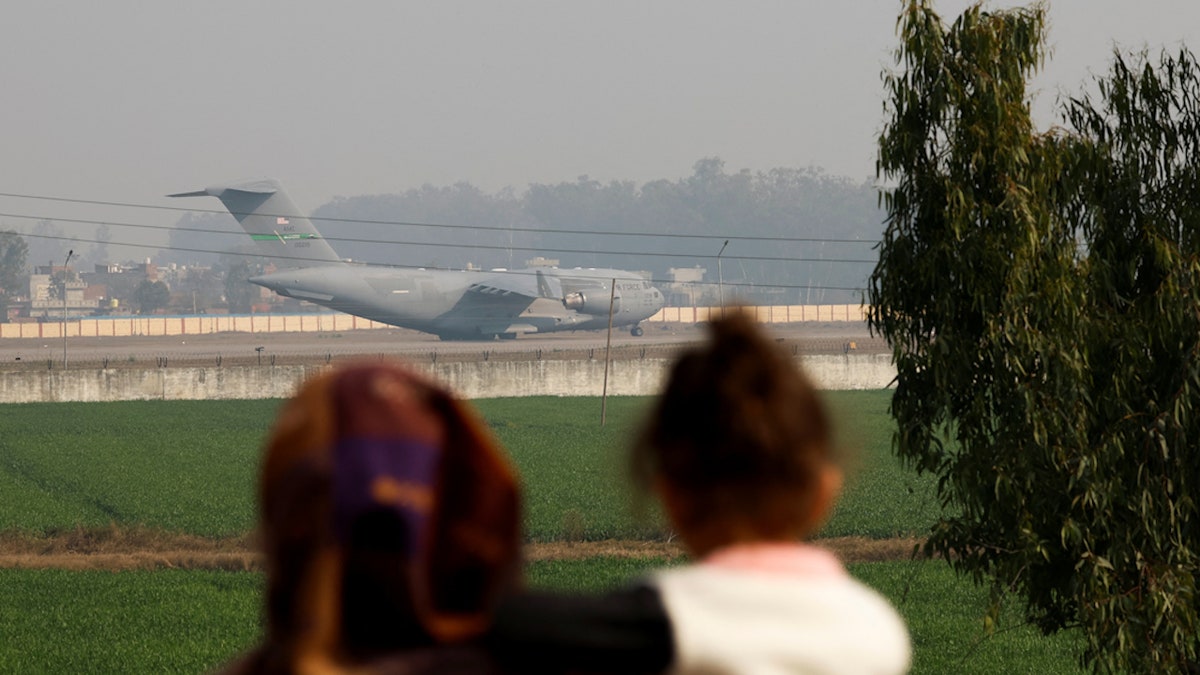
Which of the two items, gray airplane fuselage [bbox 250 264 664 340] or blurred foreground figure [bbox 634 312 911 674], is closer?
blurred foreground figure [bbox 634 312 911 674]

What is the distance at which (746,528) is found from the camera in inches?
71.8

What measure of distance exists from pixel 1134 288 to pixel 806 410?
8.45 m

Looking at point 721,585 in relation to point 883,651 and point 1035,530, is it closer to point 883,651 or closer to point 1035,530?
point 883,651

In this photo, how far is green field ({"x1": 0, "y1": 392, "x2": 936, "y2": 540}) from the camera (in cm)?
2872

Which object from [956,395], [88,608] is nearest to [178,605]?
[88,608]

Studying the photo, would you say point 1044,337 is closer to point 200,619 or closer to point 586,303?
point 200,619

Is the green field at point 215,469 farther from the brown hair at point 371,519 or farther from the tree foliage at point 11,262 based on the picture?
the tree foliage at point 11,262

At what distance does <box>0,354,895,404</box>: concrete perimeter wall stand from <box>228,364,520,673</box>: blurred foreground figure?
4980 cm

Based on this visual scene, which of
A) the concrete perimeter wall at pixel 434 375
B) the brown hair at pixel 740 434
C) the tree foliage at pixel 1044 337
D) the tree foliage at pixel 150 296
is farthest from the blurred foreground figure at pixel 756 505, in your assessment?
the tree foliage at pixel 150 296

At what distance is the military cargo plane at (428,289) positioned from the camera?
83.9 m

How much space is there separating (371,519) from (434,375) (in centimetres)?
5239

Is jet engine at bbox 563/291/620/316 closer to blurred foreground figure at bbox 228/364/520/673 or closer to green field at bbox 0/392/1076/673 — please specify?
green field at bbox 0/392/1076/673

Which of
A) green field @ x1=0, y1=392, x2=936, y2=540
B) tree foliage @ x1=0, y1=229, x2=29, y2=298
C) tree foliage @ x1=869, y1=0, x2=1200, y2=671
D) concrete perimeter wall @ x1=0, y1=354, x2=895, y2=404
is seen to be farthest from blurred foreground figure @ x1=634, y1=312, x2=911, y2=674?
tree foliage @ x1=0, y1=229, x2=29, y2=298

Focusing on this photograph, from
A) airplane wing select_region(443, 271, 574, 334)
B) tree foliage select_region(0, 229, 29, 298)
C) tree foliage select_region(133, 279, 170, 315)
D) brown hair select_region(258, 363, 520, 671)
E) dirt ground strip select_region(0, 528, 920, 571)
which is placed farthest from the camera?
tree foliage select_region(133, 279, 170, 315)
